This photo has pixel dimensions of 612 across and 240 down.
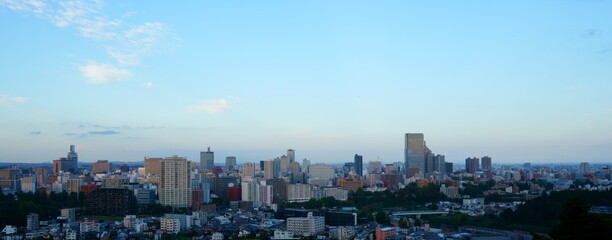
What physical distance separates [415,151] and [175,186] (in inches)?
1031

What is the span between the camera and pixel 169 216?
50.7ft

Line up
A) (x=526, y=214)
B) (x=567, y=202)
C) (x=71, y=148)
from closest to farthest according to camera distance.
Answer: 1. (x=567, y=202)
2. (x=526, y=214)
3. (x=71, y=148)

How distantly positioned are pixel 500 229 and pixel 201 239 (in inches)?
266

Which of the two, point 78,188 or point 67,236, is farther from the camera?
point 78,188

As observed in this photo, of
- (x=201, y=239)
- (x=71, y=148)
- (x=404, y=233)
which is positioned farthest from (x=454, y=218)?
(x=71, y=148)

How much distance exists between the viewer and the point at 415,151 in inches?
1738

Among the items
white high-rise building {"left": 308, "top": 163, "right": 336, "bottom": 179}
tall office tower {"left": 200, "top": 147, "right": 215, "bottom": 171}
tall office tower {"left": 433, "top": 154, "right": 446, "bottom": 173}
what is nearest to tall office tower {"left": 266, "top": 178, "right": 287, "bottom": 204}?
white high-rise building {"left": 308, "top": 163, "right": 336, "bottom": 179}

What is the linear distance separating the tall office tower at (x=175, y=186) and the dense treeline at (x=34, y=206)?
2642 mm

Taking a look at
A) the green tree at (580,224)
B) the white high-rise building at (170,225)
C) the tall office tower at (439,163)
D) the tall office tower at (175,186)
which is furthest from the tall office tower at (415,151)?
Answer: the green tree at (580,224)

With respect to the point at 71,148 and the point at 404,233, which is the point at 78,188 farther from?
the point at 71,148

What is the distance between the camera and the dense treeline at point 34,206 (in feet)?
49.5

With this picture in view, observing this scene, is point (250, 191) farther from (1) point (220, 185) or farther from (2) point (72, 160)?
(2) point (72, 160)

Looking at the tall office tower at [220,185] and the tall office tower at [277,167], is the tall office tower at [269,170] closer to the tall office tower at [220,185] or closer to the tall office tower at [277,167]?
the tall office tower at [277,167]

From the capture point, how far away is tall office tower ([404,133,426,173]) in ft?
144
